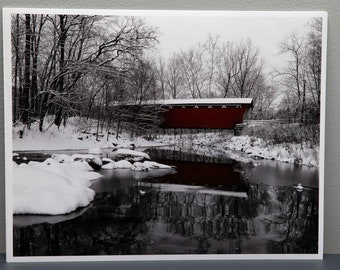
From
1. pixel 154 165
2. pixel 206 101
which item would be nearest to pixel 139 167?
pixel 154 165

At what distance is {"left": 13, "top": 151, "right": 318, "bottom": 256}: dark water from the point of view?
1.81 metres

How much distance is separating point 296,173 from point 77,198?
1.00m

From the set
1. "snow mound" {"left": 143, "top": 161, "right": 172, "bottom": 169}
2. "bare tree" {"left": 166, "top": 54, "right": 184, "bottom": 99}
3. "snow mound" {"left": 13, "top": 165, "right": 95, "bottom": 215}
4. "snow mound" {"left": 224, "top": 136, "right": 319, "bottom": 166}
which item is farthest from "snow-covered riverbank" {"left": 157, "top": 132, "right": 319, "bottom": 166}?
"snow mound" {"left": 13, "top": 165, "right": 95, "bottom": 215}

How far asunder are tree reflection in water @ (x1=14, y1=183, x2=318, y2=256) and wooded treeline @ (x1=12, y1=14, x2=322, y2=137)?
0.35m

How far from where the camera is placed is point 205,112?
1931 mm

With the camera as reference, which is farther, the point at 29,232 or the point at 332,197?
the point at 332,197

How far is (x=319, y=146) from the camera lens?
1.87 m

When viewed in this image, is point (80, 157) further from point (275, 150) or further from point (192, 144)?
point (275, 150)

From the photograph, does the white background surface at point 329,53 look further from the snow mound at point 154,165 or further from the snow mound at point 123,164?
the snow mound at point 154,165

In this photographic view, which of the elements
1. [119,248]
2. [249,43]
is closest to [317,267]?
[119,248]

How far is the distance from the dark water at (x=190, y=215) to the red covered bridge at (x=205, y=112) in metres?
0.16

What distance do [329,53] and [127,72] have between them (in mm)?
927

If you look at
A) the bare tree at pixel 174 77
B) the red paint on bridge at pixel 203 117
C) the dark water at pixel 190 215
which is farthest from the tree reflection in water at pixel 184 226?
the bare tree at pixel 174 77

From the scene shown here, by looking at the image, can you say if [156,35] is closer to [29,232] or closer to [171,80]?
[171,80]
